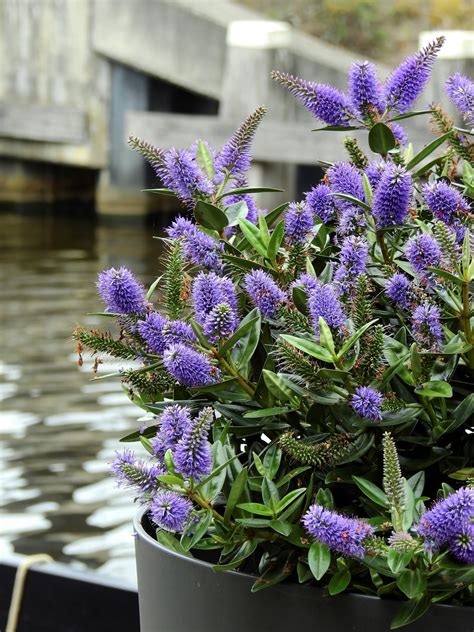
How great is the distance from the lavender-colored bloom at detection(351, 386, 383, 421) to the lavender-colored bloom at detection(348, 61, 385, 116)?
30cm

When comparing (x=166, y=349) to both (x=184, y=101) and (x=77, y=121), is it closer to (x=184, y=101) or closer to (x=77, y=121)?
(x=77, y=121)

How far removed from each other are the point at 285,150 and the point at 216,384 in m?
7.61

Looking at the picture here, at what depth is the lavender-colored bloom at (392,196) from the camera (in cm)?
99

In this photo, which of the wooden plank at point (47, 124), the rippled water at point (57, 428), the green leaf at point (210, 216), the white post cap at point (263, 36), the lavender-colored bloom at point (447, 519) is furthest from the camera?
the wooden plank at point (47, 124)

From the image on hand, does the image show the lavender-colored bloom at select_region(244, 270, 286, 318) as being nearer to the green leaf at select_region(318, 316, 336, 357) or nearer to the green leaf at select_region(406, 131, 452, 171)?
the green leaf at select_region(318, 316, 336, 357)

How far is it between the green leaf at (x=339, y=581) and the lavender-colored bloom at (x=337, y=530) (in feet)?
0.10

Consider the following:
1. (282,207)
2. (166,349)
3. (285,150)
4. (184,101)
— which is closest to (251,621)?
(166,349)

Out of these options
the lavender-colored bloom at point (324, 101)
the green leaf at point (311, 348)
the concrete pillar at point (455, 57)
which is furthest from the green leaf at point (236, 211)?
the concrete pillar at point (455, 57)

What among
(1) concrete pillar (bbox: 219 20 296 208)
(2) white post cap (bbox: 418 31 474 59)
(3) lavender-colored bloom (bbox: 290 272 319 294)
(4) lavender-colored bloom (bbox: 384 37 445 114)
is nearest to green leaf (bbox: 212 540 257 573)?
(3) lavender-colored bloom (bbox: 290 272 319 294)

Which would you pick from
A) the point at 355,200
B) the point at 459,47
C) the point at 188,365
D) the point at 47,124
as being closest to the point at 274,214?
the point at 355,200

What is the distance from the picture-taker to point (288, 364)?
3.13 feet

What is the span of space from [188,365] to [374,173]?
0.27 meters

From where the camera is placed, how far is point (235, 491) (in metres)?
0.95

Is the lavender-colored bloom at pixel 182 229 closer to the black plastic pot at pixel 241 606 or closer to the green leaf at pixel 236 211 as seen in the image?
the green leaf at pixel 236 211
